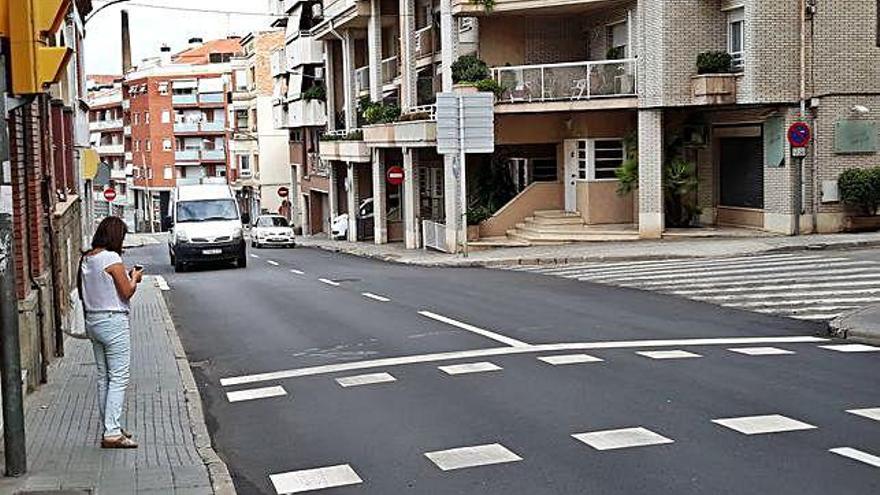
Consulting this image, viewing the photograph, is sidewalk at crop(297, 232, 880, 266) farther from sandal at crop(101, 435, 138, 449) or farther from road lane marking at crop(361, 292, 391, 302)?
sandal at crop(101, 435, 138, 449)

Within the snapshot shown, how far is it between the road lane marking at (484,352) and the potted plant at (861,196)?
15998 millimetres

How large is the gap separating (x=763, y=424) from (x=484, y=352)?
5154mm

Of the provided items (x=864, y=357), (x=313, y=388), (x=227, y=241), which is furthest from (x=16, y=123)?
(x=227, y=241)

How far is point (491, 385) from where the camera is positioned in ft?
39.1

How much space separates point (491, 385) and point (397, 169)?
105ft

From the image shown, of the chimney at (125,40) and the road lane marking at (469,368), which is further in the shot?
the chimney at (125,40)

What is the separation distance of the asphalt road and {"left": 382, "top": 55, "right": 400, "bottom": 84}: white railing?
28674 mm

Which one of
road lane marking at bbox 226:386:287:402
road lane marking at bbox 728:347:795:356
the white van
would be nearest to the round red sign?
the white van

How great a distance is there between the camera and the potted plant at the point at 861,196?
30156 millimetres

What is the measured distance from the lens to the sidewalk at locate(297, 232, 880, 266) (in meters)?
28.3

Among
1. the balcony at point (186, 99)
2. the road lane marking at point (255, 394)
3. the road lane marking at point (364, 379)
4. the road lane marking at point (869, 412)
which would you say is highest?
the balcony at point (186, 99)

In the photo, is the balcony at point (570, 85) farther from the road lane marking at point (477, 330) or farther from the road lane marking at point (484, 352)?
the road lane marking at point (484, 352)

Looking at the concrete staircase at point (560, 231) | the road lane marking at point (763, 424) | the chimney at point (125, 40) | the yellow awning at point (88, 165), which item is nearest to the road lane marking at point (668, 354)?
the road lane marking at point (763, 424)

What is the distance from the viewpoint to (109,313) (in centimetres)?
933
